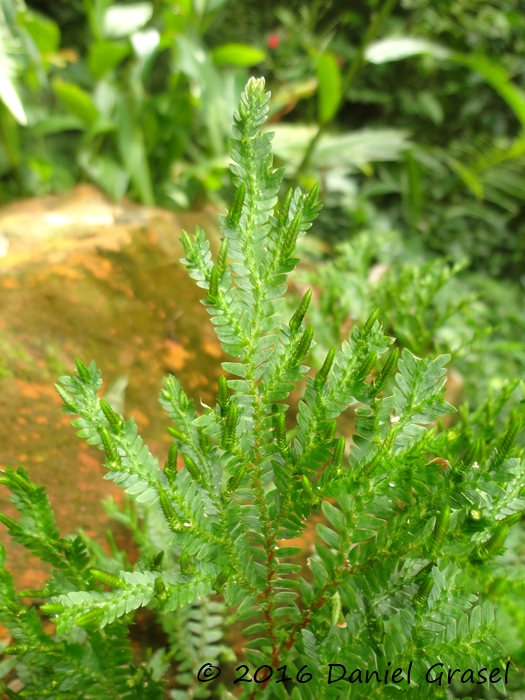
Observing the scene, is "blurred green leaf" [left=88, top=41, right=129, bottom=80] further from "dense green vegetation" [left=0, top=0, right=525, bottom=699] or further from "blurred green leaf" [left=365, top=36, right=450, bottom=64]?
"dense green vegetation" [left=0, top=0, right=525, bottom=699]

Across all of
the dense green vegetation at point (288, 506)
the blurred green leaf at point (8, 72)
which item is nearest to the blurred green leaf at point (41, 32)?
the blurred green leaf at point (8, 72)

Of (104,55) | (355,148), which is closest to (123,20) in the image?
(104,55)

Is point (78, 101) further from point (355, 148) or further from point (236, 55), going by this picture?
point (355, 148)

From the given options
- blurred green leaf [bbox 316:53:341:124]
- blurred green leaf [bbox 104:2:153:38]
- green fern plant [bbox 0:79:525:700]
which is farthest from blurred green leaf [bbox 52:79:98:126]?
green fern plant [bbox 0:79:525:700]

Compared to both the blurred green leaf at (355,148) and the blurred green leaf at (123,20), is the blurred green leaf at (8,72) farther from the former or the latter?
the blurred green leaf at (355,148)

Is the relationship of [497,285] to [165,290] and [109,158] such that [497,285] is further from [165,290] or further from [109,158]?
[109,158]

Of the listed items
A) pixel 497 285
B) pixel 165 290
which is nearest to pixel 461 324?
pixel 497 285
